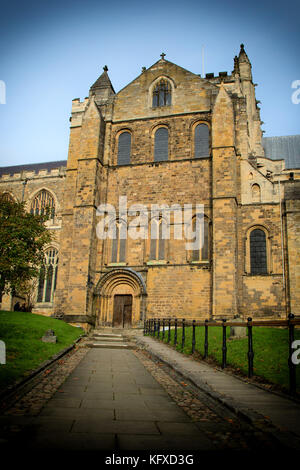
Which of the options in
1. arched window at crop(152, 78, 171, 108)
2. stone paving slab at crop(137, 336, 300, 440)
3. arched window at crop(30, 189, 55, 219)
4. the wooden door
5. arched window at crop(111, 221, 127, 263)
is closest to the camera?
stone paving slab at crop(137, 336, 300, 440)

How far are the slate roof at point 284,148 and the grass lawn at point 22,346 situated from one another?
3234cm

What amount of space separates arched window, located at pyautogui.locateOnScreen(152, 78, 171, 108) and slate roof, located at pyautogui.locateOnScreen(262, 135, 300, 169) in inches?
771

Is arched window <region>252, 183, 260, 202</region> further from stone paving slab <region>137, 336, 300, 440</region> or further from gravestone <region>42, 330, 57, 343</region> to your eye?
stone paving slab <region>137, 336, 300, 440</region>

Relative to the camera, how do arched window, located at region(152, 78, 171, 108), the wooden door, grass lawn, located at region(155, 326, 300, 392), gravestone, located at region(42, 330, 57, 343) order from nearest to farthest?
grass lawn, located at region(155, 326, 300, 392), gravestone, located at region(42, 330, 57, 343), the wooden door, arched window, located at region(152, 78, 171, 108)

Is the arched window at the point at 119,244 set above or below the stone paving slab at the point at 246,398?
above

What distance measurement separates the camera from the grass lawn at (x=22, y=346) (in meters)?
7.08

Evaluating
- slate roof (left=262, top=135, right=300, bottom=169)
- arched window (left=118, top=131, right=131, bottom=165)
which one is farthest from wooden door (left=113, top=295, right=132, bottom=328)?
slate roof (left=262, top=135, right=300, bottom=169)

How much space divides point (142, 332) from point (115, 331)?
163 centimetres

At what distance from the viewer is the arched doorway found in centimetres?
2300

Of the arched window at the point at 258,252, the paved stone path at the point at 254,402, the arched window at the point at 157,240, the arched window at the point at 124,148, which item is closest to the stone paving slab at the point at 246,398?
the paved stone path at the point at 254,402

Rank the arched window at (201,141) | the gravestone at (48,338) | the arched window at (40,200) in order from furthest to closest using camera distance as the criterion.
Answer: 1. the arched window at (40,200)
2. the arched window at (201,141)
3. the gravestone at (48,338)

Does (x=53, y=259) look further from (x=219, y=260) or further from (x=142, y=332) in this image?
(x=219, y=260)

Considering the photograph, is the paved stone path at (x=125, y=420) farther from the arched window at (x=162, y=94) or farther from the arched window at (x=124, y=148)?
the arched window at (x=162, y=94)

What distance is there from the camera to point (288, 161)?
4156 centimetres
